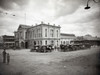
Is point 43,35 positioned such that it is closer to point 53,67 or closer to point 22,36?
point 22,36

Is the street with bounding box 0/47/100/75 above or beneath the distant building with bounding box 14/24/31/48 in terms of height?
beneath

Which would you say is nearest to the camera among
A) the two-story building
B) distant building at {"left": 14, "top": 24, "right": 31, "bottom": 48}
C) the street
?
the street

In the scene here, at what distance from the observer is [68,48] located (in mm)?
12062

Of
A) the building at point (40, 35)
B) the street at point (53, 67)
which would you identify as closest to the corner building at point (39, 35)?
the building at point (40, 35)

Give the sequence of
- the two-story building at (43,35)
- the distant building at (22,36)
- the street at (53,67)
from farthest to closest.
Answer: the distant building at (22,36) < the two-story building at (43,35) < the street at (53,67)

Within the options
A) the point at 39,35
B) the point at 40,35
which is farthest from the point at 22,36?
the point at 40,35

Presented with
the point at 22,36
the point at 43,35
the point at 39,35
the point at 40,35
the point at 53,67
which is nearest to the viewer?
the point at 53,67

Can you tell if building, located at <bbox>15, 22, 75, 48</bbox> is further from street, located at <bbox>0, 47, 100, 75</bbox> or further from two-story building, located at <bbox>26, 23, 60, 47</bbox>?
street, located at <bbox>0, 47, 100, 75</bbox>

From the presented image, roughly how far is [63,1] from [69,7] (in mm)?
576

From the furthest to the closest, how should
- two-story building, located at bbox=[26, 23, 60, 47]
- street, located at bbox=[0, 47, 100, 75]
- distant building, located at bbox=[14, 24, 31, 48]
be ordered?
distant building, located at bbox=[14, 24, 31, 48] < two-story building, located at bbox=[26, 23, 60, 47] < street, located at bbox=[0, 47, 100, 75]

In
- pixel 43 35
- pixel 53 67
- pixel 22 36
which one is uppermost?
pixel 22 36

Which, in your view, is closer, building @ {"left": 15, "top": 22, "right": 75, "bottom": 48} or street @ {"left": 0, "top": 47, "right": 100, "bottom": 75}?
street @ {"left": 0, "top": 47, "right": 100, "bottom": 75}

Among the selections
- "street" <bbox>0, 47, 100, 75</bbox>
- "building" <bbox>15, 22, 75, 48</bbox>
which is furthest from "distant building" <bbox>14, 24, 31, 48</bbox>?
"street" <bbox>0, 47, 100, 75</bbox>

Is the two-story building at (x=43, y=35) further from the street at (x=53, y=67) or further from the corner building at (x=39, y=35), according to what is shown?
the street at (x=53, y=67)
